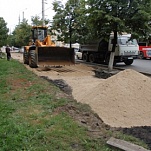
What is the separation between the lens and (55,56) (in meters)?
15.8

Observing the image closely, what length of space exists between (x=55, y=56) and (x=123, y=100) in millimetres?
9889

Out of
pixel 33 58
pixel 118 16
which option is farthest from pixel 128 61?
pixel 33 58

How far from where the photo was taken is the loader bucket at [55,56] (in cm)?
1538

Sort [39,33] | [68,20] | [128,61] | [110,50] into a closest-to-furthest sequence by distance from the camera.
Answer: [39,33]
[110,50]
[128,61]
[68,20]

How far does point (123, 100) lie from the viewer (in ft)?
21.0

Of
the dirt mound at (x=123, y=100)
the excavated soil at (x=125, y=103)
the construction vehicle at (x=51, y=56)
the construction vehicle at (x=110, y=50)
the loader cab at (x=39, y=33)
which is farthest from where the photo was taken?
the construction vehicle at (x=110, y=50)

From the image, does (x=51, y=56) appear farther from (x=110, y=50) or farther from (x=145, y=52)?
(x=145, y=52)

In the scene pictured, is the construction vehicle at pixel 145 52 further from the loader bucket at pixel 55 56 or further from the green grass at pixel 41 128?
the green grass at pixel 41 128

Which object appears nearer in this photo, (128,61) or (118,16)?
(118,16)

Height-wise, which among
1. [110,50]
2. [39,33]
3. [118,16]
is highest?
[118,16]

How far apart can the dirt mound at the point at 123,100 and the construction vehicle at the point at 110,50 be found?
10.4m

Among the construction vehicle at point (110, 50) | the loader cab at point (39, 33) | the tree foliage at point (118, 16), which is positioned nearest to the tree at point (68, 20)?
the construction vehicle at point (110, 50)

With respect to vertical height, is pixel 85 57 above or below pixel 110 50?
below

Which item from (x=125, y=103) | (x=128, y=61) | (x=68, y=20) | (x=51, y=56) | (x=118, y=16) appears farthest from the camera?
(x=68, y=20)
